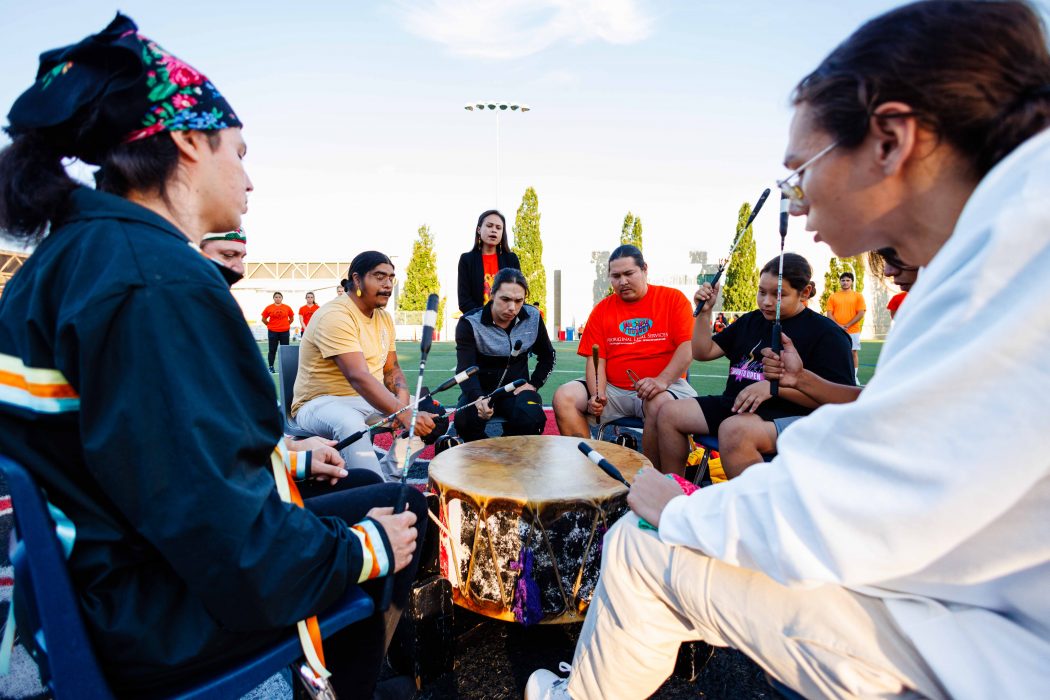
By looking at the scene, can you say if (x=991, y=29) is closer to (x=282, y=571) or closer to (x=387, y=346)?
(x=282, y=571)

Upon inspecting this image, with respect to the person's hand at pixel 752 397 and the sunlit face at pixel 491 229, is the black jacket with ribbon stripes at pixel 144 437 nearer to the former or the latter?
the person's hand at pixel 752 397

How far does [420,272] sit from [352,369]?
104 feet

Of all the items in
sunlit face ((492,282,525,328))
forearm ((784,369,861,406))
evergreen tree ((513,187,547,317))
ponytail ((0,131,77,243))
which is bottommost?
forearm ((784,369,861,406))

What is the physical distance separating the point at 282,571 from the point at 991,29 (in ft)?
5.42

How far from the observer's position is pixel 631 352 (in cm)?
446

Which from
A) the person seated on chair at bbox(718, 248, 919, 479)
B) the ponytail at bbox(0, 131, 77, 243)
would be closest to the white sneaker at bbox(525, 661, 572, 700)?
the ponytail at bbox(0, 131, 77, 243)

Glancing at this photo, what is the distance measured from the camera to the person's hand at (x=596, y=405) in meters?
4.29

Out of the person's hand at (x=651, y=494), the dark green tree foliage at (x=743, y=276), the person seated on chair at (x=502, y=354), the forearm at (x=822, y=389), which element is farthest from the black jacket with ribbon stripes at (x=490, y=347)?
the dark green tree foliage at (x=743, y=276)

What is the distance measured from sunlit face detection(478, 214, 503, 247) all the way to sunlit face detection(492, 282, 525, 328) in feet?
4.13

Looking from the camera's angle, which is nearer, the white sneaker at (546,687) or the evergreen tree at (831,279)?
the white sneaker at (546,687)

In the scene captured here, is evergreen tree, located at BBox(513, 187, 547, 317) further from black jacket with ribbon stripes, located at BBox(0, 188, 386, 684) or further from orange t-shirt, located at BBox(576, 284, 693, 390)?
black jacket with ribbon stripes, located at BBox(0, 188, 386, 684)

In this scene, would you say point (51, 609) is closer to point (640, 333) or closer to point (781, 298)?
point (781, 298)

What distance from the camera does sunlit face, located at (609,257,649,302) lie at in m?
4.35

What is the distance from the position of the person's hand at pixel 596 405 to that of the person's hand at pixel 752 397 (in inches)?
43.8
